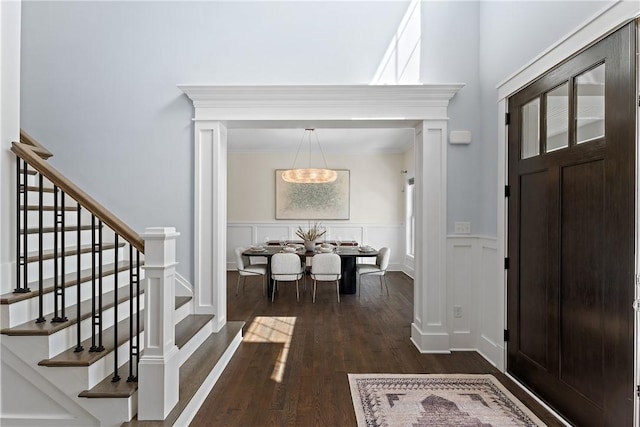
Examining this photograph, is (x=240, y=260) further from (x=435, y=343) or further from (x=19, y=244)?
(x=19, y=244)

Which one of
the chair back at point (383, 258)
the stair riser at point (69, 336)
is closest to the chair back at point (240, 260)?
the chair back at point (383, 258)

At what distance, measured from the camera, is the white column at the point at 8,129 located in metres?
2.36

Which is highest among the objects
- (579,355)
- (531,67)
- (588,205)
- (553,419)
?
(531,67)

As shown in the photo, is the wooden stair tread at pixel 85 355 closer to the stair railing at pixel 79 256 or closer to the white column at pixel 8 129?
the stair railing at pixel 79 256

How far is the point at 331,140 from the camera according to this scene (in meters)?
7.50

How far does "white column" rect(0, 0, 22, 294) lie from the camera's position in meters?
2.36

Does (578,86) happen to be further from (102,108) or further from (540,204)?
(102,108)

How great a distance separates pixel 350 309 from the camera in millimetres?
5191

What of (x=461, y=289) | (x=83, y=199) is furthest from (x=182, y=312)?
(x=461, y=289)

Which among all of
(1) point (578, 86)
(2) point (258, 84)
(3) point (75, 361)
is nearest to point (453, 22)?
(1) point (578, 86)

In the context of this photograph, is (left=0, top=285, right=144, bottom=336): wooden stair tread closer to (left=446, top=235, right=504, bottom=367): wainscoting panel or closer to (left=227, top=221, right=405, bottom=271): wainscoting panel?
(left=446, top=235, right=504, bottom=367): wainscoting panel

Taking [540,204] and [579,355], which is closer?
[579,355]

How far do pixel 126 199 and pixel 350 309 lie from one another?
3.06 meters

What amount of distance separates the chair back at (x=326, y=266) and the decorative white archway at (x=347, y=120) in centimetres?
190
